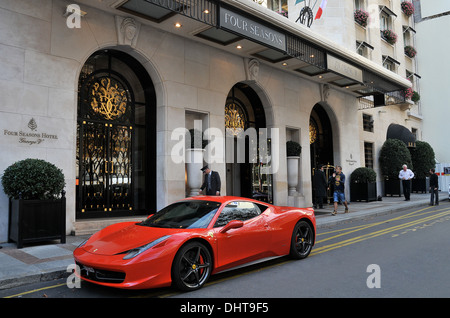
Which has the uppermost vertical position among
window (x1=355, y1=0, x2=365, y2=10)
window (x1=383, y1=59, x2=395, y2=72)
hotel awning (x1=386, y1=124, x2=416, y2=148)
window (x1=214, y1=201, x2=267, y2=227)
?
window (x1=355, y1=0, x2=365, y2=10)

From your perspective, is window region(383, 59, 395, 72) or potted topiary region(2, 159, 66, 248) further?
window region(383, 59, 395, 72)

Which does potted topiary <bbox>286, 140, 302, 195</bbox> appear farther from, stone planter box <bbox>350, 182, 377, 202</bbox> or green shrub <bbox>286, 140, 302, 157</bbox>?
stone planter box <bbox>350, 182, 377, 202</bbox>

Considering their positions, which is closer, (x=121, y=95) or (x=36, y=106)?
(x=36, y=106)

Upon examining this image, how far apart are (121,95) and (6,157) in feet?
14.6

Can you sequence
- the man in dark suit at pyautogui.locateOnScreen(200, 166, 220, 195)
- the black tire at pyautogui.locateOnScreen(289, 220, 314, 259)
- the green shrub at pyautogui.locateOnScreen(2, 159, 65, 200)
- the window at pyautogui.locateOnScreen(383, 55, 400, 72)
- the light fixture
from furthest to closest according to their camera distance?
the window at pyautogui.locateOnScreen(383, 55, 400, 72) → the man in dark suit at pyautogui.locateOnScreen(200, 166, 220, 195) → the light fixture → the green shrub at pyautogui.locateOnScreen(2, 159, 65, 200) → the black tire at pyautogui.locateOnScreen(289, 220, 314, 259)

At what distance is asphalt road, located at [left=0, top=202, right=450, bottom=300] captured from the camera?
4551 mm

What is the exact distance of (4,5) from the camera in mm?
8578

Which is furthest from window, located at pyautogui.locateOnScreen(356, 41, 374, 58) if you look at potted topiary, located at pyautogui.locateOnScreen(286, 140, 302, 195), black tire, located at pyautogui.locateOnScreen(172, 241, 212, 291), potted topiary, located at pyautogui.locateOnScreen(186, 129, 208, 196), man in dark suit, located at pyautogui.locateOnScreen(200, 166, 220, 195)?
black tire, located at pyautogui.locateOnScreen(172, 241, 212, 291)

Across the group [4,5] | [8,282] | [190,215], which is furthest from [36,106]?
[190,215]

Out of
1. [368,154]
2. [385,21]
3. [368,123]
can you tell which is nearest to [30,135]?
[368,154]

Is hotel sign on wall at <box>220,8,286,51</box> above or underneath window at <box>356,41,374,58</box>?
underneath

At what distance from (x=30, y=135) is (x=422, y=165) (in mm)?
25608

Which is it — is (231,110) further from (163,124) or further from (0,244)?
(0,244)

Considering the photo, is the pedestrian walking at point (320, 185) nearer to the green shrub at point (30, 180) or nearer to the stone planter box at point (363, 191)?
the stone planter box at point (363, 191)
